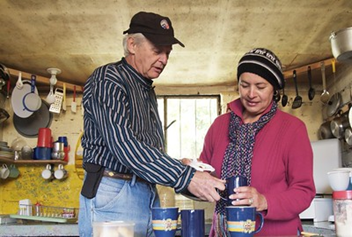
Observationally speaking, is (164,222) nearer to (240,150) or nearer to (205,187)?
(205,187)

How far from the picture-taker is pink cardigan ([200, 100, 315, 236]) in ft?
3.96

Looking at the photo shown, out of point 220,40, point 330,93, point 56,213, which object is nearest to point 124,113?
point 220,40

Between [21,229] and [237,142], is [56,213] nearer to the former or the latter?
[21,229]

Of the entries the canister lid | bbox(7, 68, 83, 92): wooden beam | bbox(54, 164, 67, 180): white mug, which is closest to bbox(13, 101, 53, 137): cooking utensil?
bbox(7, 68, 83, 92): wooden beam

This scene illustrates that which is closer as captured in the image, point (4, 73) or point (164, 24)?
point (164, 24)

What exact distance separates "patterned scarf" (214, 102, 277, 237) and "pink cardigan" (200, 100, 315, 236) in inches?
0.7

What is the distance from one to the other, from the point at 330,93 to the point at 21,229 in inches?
111

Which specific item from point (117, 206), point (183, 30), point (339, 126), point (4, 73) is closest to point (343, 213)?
point (117, 206)

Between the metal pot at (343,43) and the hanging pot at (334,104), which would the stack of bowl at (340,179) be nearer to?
the metal pot at (343,43)

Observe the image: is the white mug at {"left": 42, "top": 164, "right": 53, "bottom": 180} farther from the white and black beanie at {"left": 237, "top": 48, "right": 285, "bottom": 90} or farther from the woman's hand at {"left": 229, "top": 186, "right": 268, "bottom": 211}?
the woman's hand at {"left": 229, "top": 186, "right": 268, "bottom": 211}

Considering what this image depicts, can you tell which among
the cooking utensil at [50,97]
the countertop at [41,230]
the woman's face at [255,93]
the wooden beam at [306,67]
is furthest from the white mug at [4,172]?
the woman's face at [255,93]

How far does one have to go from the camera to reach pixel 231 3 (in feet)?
7.88

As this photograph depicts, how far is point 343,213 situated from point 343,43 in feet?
3.83

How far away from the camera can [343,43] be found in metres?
2.21
